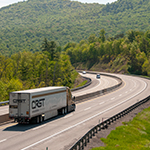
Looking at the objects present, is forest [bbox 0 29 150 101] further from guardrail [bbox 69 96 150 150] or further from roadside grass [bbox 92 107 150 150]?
roadside grass [bbox 92 107 150 150]

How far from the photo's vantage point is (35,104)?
862 inches

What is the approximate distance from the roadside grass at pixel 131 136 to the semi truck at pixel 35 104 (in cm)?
720

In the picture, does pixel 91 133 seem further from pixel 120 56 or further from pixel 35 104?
pixel 120 56

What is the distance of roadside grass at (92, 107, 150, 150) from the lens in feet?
61.2

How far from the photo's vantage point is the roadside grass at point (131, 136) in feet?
61.2

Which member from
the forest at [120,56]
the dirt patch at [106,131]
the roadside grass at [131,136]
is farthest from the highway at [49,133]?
the forest at [120,56]

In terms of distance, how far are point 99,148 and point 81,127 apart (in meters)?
6.24

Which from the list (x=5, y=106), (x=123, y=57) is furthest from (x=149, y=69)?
(x=5, y=106)

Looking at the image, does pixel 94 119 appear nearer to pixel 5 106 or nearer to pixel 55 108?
pixel 55 108

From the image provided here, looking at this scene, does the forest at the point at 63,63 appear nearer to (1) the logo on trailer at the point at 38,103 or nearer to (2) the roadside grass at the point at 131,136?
(1) the logo on trailer at the point at 38,103

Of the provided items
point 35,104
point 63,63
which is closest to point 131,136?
point 35,104

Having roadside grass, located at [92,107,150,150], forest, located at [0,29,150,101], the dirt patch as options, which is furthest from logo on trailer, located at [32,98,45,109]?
forest, located at [0,29,150,101]

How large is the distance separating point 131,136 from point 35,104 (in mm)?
9988

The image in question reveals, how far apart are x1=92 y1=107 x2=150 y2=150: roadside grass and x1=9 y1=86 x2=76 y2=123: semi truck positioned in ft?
23.6
